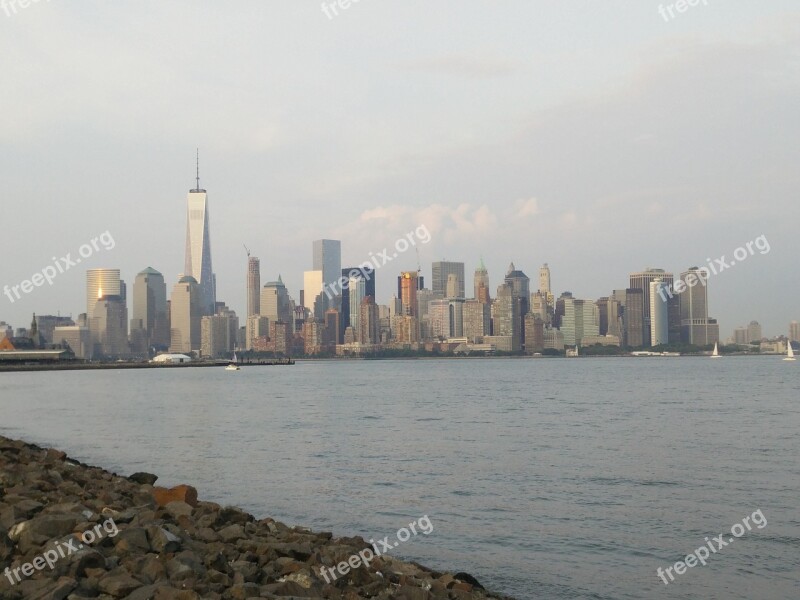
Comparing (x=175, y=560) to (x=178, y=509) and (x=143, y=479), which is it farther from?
(x=143, y=479)

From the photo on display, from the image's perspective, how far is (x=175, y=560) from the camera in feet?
35.9

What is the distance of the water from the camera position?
17.4 meters

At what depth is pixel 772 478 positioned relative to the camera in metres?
28.2

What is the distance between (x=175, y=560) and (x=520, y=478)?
63.1 ft

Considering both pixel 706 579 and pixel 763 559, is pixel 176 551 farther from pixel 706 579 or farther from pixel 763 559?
pixel 763 559

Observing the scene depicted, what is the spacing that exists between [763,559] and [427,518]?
8427mm

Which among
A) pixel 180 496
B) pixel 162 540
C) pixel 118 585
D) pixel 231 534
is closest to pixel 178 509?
pixel 180 496

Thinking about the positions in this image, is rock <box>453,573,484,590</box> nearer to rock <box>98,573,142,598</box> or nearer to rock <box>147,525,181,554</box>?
rock <box>147,525,181,554</box>

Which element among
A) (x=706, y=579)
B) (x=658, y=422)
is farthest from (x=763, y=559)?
(x=658, y=422)

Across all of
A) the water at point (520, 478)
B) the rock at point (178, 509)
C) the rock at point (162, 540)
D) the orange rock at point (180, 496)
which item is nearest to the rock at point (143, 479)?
the water at point (520, 478)

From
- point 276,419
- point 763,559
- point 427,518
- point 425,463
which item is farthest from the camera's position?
point 276,419

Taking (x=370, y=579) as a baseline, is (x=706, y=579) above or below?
below

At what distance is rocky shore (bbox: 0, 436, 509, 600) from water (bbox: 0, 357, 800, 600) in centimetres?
332

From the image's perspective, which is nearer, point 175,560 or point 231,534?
point 175,560
